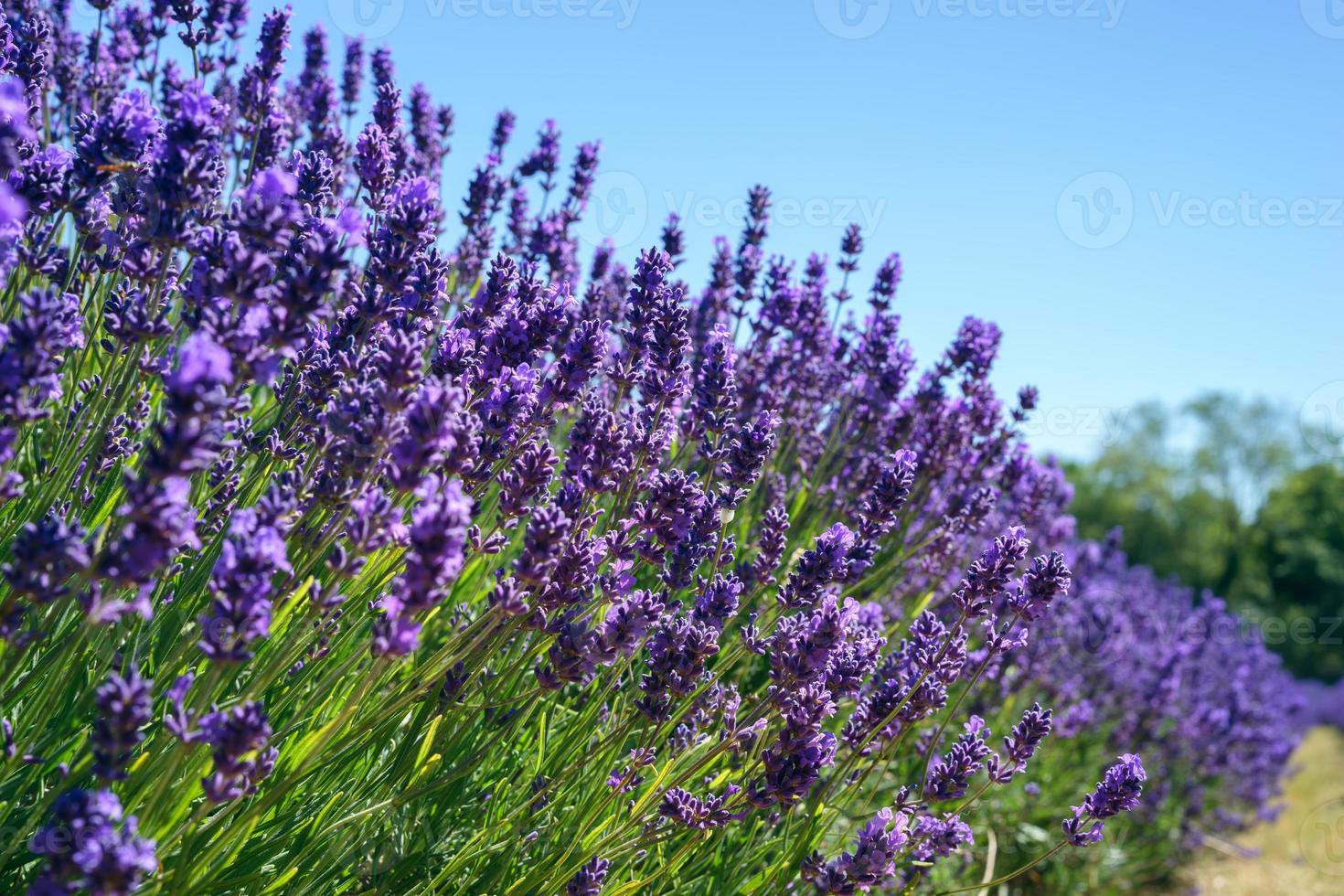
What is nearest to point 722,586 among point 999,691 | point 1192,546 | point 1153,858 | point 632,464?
point 632,464

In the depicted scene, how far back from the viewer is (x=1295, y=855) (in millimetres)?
9273

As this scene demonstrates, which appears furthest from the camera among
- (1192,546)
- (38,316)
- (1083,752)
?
(1192,546)

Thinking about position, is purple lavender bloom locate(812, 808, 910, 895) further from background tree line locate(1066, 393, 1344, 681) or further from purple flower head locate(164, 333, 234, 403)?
background tree line locate(1066, 393, 1344, 681)

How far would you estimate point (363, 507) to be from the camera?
5.69ft

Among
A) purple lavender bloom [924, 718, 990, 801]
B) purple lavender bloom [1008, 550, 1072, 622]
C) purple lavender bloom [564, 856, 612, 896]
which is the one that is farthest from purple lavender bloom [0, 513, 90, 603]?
purple lavender bloom [1008, 550, 1072, 622]

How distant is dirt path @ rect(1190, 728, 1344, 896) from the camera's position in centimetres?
798

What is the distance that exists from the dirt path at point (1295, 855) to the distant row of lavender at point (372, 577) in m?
5.68

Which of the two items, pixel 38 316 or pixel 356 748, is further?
pixel 356 748

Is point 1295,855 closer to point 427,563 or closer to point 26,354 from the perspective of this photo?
point 427,563

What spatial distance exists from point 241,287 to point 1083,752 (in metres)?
6.86

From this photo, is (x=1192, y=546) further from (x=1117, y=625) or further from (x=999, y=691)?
(x=999, y=691)

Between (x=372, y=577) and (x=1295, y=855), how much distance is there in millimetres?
10494

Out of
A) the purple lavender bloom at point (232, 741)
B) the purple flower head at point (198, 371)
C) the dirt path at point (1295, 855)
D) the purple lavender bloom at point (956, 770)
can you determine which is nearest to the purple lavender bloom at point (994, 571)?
the purple lavender bloom at point (956, 770)

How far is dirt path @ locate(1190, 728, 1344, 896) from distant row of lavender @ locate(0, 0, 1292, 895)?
5.68 m
